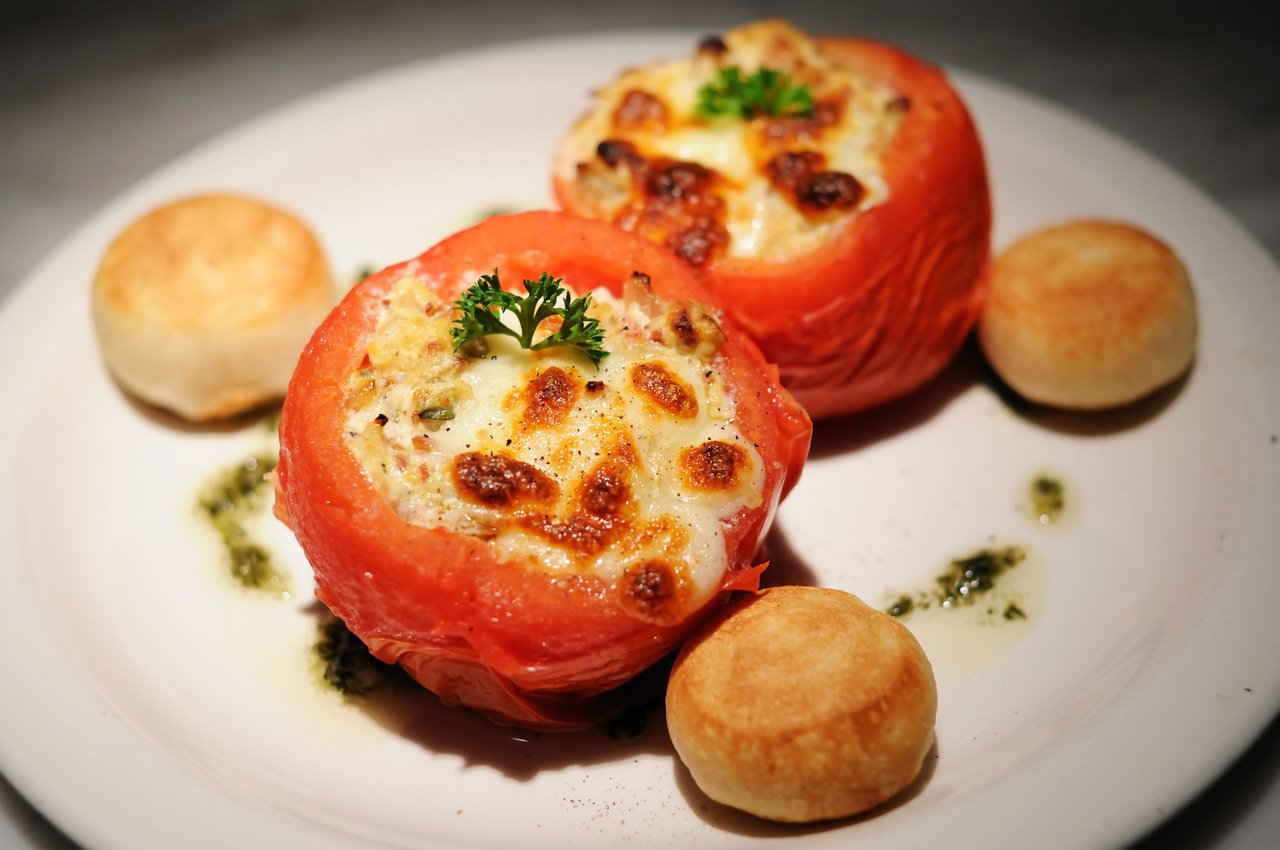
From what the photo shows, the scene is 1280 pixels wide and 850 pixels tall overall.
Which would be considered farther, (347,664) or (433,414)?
(347,664)

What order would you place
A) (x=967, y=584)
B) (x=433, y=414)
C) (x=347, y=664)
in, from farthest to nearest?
(x=967, y=584) → (x=347, y=664) → (x=433, y=414)

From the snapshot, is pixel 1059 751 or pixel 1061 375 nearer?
pixel 1059 751

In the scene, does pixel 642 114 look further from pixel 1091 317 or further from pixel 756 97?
pixel 1091 317

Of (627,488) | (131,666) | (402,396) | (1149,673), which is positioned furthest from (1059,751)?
(131,666)

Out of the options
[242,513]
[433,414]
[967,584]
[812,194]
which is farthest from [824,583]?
[242,513]

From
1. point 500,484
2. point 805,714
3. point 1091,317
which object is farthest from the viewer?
point 1091,317

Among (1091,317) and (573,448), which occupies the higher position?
(573,448)

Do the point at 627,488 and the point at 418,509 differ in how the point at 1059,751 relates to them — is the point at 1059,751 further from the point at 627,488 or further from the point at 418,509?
the point at 418,509
